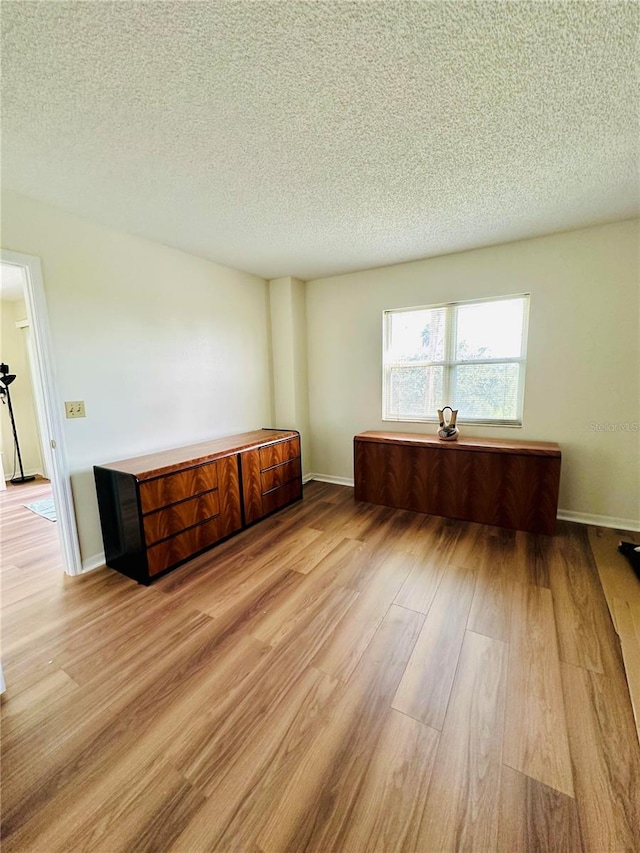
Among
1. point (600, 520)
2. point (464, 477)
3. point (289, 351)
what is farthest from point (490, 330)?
point (289, 351)

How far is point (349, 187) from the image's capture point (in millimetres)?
2039

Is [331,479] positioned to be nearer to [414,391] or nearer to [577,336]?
[414,391]

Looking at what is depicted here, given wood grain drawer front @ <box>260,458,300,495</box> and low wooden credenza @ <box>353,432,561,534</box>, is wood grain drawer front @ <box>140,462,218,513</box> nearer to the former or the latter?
wood grain drawer front @ <box>260,458,300,495</box>

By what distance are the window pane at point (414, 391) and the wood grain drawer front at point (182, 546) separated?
2.26 meters

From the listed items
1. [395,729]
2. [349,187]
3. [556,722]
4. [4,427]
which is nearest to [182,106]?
[349,187]

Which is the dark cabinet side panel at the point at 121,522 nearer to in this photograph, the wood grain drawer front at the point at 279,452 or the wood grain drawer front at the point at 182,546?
the wood grain drawer front at the point at 182,546

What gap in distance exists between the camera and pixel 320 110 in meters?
1.43

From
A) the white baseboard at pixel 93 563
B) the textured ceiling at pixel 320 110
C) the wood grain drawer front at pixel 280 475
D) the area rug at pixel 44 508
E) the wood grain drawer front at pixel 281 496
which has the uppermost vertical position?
the textured ceiling at pixel 320 110

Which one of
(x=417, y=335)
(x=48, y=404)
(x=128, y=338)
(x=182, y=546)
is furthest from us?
(x=417, y=335)

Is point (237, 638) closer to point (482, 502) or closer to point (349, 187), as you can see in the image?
point (482, 502)

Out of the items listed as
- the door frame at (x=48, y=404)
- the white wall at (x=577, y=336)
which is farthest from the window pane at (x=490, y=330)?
the door frame at (x=48, y=404)

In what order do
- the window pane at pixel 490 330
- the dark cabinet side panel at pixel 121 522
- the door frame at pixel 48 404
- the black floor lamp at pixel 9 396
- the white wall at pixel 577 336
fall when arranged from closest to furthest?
the door frame at pixel 48 404 → the dark cabinet side panel at pixel 121 522 → the white wall at pixel 577 336 → the window pane at pixel 490 330 → the black floor lamp at pixel 9 396

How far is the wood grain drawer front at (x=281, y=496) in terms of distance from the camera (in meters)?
3.27

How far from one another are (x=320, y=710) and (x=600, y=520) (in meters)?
2.90
